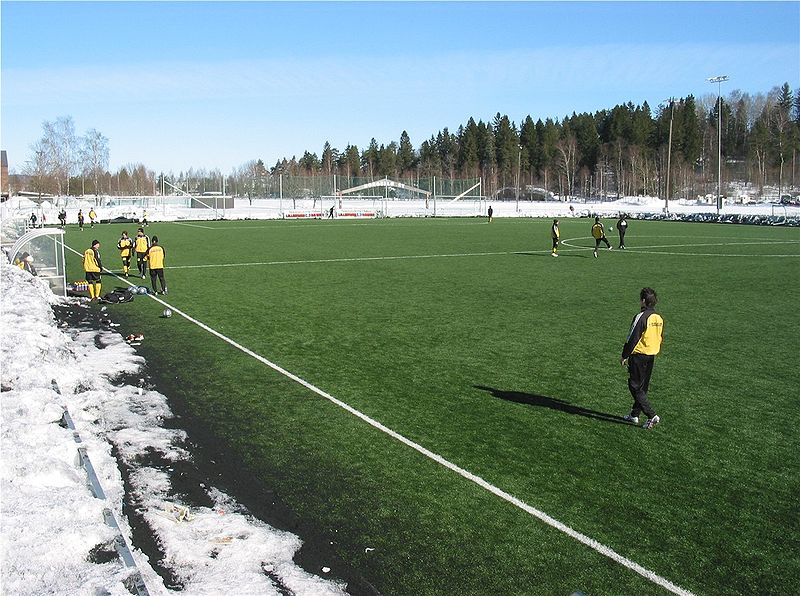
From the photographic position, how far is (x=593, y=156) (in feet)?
438

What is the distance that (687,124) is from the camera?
123688mm

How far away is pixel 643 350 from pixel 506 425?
195cm

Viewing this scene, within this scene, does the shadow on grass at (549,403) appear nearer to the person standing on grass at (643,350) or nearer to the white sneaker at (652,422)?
the white sneaker at (652,422)

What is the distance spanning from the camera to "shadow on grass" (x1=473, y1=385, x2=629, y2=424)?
9812 millimetres

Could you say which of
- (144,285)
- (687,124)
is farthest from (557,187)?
(144,285)

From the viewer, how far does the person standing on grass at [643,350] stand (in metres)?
9.18

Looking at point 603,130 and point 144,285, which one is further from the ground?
point 603,130

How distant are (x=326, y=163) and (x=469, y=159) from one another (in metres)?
38.4

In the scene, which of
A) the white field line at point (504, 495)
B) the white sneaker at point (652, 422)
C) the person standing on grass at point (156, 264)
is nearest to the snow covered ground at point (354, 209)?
the person standing on grass at point (156, 264)

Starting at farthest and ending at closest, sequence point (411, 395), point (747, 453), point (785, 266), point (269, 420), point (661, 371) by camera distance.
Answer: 1. point (785, 266)
2. point (661, 371)
3. point (411, 395)
4. point (269, 420)
5. point (747, 453)

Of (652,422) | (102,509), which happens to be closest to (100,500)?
(102,509)

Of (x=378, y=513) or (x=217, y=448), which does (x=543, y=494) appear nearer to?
(x=378, y=513)

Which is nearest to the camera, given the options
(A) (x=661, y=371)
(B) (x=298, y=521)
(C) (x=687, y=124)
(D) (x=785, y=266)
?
(B) (x=298, y=521)

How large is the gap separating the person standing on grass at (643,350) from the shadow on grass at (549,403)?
1.55 ft
